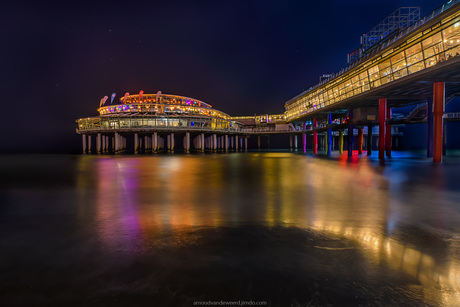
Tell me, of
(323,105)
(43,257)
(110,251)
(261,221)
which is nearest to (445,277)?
(261,221)

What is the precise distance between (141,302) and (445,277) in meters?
3.90

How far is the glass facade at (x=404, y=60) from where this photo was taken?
1834 centimetres

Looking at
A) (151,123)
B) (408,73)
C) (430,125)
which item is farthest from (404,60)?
(151,123)

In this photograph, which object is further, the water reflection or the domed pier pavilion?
the domed pier pavilion

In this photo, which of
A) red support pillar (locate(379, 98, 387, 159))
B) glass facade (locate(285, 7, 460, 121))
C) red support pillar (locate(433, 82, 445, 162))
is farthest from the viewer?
red support pillar (locate(379, 98, 387, 159))

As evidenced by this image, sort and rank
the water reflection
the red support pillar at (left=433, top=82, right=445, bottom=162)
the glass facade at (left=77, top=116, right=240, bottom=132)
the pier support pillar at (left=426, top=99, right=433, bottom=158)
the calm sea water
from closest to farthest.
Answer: the calm sea water
the water reflection
the red support pillar at (left=433, top=82, right=445, bottom=162)
the pier support pillar at (left=426, top=99, right=433, bottom=158)
the glass facade at (left=77, top=116, right=240, bottom=132)

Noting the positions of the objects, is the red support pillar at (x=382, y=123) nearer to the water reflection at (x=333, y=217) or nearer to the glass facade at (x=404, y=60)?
the glass facade at (x=404, y=60)

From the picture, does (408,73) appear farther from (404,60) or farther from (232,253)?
(232,253)

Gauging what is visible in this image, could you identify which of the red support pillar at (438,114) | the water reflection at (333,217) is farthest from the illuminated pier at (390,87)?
the water reflection at (333,217)

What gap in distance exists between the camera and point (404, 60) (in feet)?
75.4

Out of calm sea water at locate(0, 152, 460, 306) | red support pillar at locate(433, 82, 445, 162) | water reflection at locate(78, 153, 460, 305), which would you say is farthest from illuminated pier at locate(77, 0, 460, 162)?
calm sea water at locate(0, 152, 460, 306)

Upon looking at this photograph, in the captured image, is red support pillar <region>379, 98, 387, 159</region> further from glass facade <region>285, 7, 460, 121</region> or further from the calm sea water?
the calm sea water

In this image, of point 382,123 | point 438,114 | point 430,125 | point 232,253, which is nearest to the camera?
point 232,253

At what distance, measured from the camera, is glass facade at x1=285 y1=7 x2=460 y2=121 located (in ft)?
60.2
